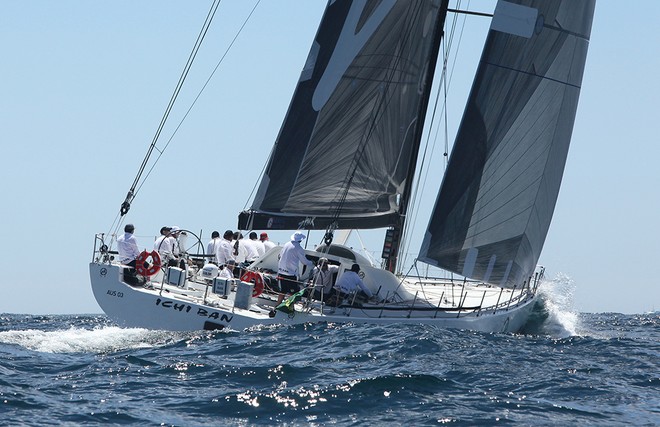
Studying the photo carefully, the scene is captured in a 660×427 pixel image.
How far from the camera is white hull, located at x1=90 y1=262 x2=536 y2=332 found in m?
16.8

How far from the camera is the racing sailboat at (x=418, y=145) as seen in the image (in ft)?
65.2

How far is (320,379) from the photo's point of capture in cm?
1257

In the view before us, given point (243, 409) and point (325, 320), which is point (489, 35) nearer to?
point (325, 320)

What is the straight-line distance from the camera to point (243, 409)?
11.0 m

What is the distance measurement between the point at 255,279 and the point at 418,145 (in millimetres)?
4955

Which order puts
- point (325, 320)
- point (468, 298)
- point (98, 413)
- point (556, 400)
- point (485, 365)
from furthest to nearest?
point (468, 298)
point (325, 320)
point (485, 365)
point (556, 400)
point (98, 413)

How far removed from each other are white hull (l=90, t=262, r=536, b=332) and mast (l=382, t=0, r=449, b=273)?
7.52ft

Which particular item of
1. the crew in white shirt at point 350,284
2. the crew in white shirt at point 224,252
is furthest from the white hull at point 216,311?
the crew in white shirt at point 224,252

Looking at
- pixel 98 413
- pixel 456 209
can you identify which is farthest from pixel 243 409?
pixel 456 209

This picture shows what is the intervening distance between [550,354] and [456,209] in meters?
4.54

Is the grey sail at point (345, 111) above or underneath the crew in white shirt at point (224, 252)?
above

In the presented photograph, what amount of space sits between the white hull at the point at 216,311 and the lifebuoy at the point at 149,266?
275 mm

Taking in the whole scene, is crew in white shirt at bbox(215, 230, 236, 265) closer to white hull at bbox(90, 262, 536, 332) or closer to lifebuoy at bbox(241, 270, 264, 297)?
white hull at bbox(90, 262, 536, 332)

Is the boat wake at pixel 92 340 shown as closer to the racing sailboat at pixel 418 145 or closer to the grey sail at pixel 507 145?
the racing sailboat at pixel 418 145
